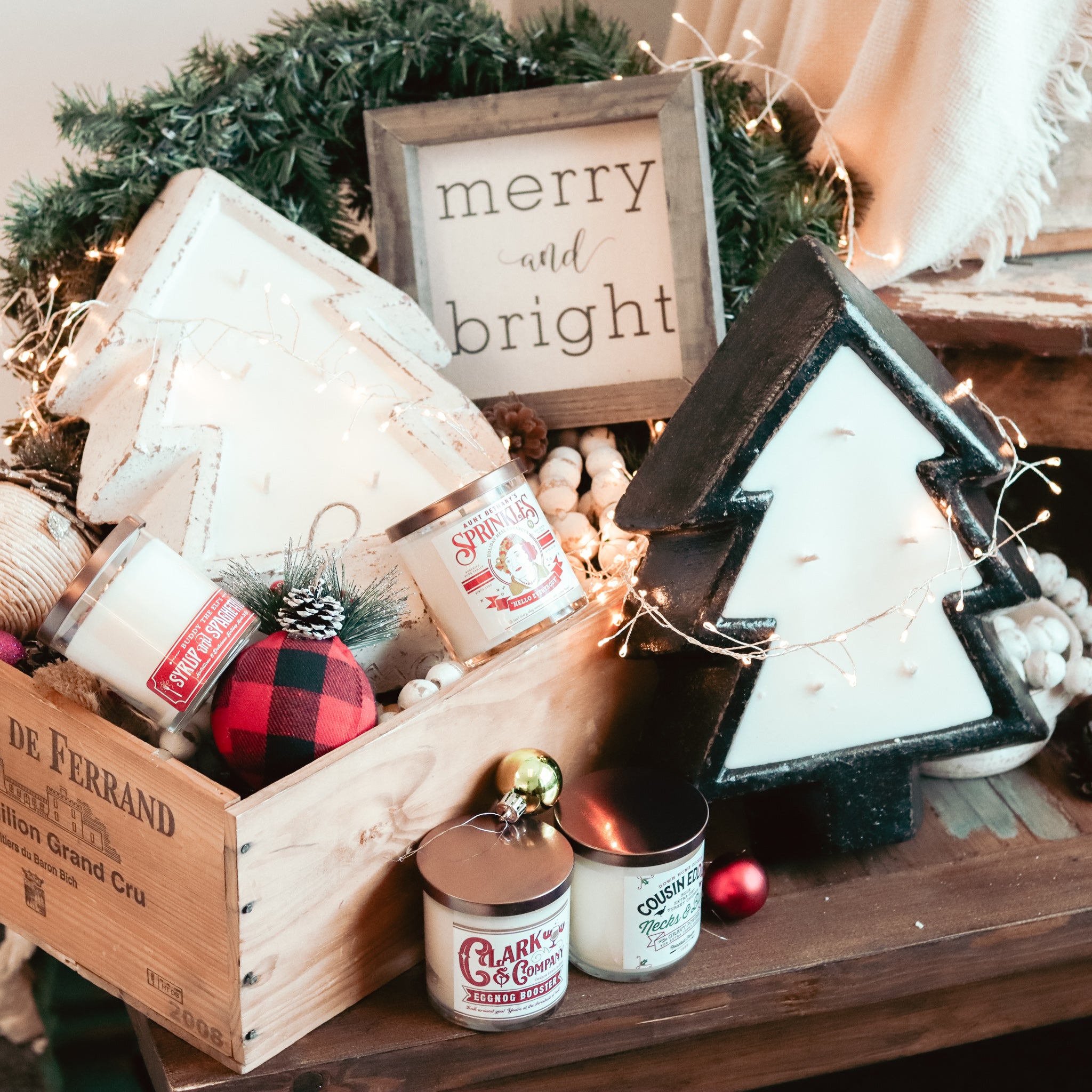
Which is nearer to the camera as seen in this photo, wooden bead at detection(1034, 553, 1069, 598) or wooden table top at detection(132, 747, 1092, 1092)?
wooden table top at detection(132, 747, 1092, 1092)

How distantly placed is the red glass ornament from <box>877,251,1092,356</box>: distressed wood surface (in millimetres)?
504

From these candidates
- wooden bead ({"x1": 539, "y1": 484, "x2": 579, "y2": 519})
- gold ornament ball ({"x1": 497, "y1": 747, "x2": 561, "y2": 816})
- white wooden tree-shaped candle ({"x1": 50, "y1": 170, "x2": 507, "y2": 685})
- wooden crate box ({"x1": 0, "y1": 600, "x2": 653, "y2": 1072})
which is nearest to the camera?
wooden crate box ({"x1": 0, "y1": 600, "x2": 653, "y2": 1072})

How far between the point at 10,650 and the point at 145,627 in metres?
0.15

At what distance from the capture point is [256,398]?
0.89 m

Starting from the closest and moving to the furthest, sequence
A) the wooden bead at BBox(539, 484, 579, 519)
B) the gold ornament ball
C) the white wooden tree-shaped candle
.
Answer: the gold ornament ball → the white wooden tree-shaped candle → the wooden bead at BBox(539, 484, 579, 519)

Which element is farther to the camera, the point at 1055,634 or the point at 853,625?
the point at 1055,634

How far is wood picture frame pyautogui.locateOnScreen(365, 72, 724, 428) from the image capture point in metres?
0.97

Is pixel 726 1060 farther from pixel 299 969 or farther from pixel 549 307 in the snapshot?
pixel 549 307

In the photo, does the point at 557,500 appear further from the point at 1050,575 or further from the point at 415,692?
the point at 1050,575

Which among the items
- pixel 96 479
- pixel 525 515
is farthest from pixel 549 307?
pixel 96 479

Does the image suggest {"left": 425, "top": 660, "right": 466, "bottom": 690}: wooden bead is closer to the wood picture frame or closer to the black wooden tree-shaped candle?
the black wooden tree-shaped candle

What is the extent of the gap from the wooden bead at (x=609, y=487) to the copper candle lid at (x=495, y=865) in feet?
1.06

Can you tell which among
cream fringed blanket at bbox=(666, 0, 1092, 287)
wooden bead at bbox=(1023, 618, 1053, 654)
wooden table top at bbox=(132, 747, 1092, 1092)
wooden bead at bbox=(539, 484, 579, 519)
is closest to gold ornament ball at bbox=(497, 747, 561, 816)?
wooden table top at bbox=(132, 747, 1092, 1092)

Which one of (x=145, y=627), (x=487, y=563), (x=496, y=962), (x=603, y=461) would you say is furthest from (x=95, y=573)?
A: (x=603, y=461)
